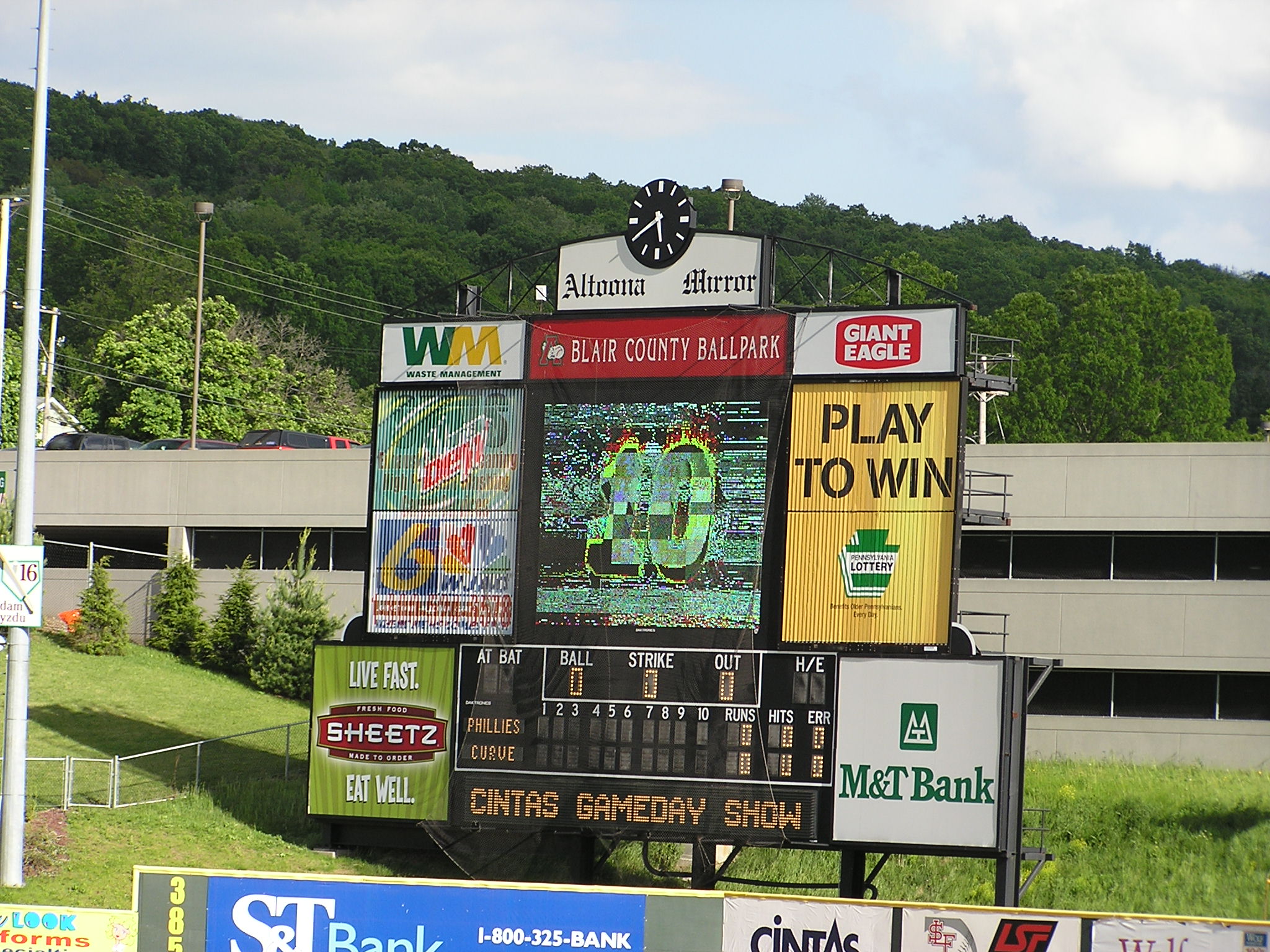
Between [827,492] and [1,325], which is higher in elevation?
[1,325]

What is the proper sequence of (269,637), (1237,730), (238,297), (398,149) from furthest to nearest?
(398,149)
(238,297)
(269,637)
(1237,730)

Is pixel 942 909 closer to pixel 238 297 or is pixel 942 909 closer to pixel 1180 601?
pixel 1180 601

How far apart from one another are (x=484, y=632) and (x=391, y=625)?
5.05ft

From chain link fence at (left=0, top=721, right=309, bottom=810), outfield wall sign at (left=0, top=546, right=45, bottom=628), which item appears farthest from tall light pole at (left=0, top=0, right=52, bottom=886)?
chain link fence at (left=0, top=721, right=309, bottom=810)

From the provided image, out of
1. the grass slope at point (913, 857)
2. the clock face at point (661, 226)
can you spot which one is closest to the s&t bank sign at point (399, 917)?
the grass slope at point (913, 857)

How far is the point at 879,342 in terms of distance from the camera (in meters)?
18.8

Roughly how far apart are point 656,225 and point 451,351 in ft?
10.7

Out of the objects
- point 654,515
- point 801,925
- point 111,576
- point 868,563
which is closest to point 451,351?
point 654,515

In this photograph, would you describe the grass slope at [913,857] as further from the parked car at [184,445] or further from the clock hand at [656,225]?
the parked car at [184,445]

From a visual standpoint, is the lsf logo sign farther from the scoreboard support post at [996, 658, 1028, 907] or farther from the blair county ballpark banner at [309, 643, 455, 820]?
the blair county ballpark banner at [309, 643, 455, 820]

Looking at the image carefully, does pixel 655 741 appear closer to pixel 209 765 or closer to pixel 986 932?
pixel 986 932

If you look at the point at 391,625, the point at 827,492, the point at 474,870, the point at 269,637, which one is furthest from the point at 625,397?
the point at 269,637

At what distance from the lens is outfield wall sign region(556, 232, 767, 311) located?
1952 centimetres

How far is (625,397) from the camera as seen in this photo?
1952 cm
